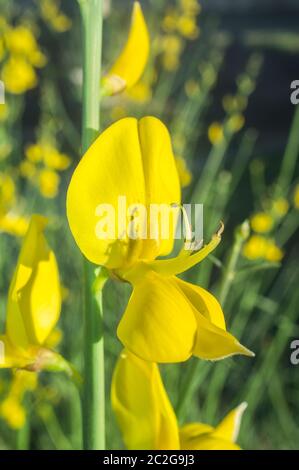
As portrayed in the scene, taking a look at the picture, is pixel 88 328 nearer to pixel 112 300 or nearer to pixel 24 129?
pixel 112 300

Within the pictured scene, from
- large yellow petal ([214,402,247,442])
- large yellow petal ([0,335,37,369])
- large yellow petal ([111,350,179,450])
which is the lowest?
large yellow petal ([214,402,247,442])

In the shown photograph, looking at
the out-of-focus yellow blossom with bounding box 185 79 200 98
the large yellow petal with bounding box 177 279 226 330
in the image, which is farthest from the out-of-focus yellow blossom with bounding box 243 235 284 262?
the large yellow petal with bounding box 177 279 226 330

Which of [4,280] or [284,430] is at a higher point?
[4,280]

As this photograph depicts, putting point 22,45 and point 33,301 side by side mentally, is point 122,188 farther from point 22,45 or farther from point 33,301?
point 22,45

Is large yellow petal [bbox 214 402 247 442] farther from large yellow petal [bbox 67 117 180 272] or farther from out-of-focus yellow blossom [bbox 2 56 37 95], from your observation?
out-of-focus yellow blossom [bbox 2 56 37 95]

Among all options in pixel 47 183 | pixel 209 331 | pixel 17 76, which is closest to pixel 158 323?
pixel 209 331

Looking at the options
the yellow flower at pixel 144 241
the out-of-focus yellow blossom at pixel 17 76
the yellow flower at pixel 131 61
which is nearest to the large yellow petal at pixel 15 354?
the yellow flower at pixel 144 241
